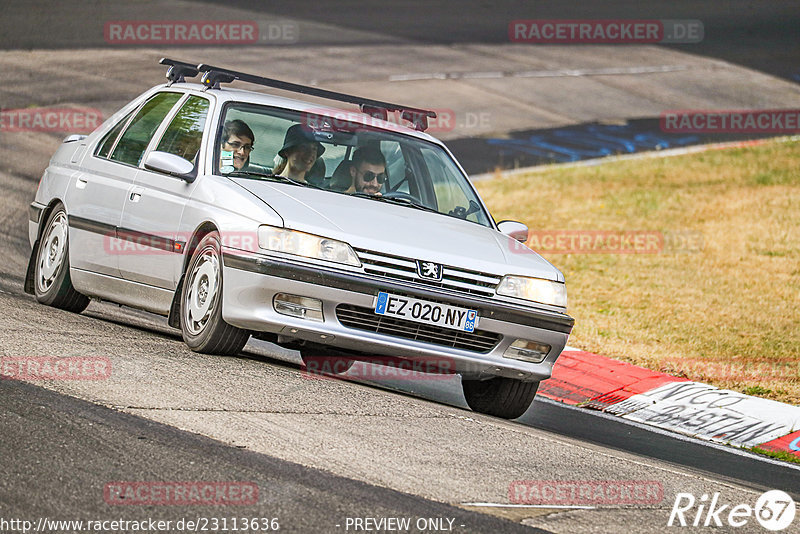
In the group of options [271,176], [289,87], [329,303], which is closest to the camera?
[329,303]

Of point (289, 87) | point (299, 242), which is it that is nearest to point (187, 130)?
point (289, 87)

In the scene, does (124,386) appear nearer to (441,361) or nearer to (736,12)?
(441,361)

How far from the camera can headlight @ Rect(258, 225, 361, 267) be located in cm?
689

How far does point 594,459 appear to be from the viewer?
6.43 metres

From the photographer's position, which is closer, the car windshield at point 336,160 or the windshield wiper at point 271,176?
the windshield wiper at point 271,176

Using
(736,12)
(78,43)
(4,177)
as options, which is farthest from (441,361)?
(736,12)

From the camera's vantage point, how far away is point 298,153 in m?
7.97

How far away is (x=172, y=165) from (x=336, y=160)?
1.07m

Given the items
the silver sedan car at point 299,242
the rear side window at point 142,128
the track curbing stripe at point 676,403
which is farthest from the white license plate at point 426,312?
the track curbing stripe at point 676,403

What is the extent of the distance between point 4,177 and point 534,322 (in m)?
10.2

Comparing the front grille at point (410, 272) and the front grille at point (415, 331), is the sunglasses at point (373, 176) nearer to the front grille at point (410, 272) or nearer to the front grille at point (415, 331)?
the front grille at point (410, 272)

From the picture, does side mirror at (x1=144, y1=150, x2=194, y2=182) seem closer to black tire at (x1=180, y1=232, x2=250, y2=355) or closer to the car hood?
the car hood

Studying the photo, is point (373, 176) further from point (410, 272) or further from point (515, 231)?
point (410, 272)

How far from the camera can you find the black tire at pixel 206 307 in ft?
23.4
